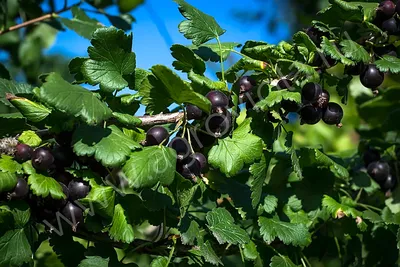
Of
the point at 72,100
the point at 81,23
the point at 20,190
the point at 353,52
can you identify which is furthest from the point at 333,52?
the point at 81,23

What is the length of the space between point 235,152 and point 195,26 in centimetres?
25

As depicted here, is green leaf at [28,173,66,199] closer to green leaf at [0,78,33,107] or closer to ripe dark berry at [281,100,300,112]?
green leaf at [0,78,33,107]

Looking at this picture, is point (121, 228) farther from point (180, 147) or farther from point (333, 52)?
point (333, 52)

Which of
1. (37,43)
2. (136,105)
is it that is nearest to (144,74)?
(136,105)

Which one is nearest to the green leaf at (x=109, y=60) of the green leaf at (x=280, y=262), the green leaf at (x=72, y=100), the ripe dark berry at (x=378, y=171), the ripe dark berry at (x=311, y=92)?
the green leaf at (x=72, y=100)

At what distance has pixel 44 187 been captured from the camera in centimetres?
85

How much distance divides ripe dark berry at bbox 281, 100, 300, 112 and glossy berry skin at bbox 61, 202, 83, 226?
348 mm

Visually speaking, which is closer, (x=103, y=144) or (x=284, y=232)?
(x=103, y=144)

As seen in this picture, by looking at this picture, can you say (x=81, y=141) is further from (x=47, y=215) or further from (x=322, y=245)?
(x=322, y=245)

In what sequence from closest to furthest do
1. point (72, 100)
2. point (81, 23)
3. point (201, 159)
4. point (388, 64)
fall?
point (72, 100) → point (201, 159) → point (388, 64) → point (81, 23)

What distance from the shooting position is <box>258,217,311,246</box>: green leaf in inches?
39.8

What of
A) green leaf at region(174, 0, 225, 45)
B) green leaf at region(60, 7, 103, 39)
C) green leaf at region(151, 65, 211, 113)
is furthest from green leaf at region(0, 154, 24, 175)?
green leaf at region(60, 7, 103, 39)

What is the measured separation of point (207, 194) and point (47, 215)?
0.99ft

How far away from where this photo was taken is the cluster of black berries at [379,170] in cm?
134
